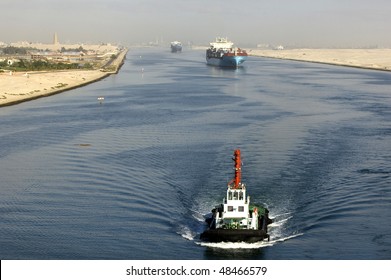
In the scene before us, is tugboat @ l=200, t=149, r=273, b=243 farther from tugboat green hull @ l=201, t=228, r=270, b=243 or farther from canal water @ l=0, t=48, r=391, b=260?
canal water @ l=0, t=48, r=391, b=260

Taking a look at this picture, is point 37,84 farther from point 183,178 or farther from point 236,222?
point 236,222

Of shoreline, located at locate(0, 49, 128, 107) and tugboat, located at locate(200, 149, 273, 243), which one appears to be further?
shoreline, located at locate(0, 49, 128, 107)

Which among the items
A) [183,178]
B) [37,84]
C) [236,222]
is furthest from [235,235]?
[37,84]

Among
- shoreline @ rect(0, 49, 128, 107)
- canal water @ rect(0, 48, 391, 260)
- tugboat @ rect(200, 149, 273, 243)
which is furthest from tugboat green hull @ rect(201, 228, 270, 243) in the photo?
shoreline @ rect(0, 49, 128, 107)

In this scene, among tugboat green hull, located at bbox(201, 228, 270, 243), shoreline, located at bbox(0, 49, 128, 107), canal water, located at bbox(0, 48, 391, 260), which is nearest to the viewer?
canal water, located at bbox(0, 48, 391, 260)

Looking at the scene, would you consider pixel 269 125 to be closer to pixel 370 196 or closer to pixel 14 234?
pixel 370 196
